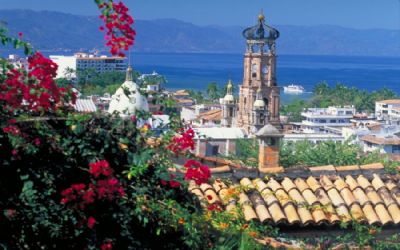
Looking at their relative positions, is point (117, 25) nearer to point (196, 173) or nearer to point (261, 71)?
point (196, 173)

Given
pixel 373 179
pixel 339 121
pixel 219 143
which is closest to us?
pixel 373 179

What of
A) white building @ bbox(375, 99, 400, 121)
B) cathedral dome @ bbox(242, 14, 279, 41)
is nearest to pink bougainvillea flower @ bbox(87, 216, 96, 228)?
cathedral dome @ bbox(242, 14, 279, 41)

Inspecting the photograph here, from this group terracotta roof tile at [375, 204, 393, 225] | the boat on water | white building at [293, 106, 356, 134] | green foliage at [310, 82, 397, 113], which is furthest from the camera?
the boat on water

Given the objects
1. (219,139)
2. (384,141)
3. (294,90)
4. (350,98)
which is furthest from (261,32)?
(294,90)

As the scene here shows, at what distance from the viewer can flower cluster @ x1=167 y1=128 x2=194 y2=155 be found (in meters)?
3.84

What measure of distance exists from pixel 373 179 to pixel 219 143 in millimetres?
27517

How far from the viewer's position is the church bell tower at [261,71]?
47.8 metres

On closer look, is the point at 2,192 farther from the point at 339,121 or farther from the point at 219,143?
the point at 339,121

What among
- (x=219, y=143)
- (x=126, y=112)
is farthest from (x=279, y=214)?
(x=219, y=143)

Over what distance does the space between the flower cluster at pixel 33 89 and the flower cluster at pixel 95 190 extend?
342 mm

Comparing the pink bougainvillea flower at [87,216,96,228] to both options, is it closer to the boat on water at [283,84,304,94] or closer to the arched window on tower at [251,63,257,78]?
the arched window on tower at [251,63,257,78]

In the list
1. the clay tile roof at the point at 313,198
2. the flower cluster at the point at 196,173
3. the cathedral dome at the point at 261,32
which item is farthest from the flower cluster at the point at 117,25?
the cathedral dome at the point at 261,32

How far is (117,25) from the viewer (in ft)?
12.4

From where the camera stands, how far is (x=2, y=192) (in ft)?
11.2
